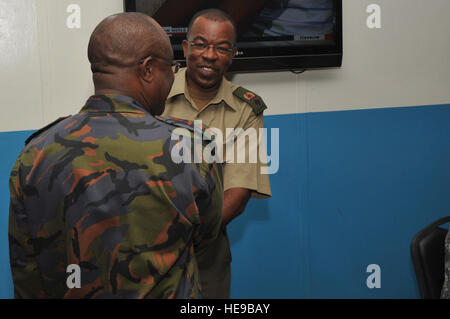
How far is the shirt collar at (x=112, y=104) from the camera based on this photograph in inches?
42.0

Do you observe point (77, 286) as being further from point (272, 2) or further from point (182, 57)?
point (272, 2)

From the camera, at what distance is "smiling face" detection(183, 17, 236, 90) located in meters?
1.81

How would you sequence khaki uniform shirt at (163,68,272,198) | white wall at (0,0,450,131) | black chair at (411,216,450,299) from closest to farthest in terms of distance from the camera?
black chair at (411,216,450,299) → khaki uniform shirt at (163,68,272,198) → white wall at (0,0,450,131)

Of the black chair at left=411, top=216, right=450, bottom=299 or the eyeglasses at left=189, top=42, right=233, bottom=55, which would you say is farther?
the eyeglasses at left=189, top=42, right=233, bottom=55

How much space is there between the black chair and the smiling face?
0.91 metres

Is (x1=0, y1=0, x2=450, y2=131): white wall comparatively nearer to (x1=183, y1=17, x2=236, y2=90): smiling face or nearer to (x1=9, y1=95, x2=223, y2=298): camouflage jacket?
(x1=183, y1=17, x2=236, y2=90): smiling face

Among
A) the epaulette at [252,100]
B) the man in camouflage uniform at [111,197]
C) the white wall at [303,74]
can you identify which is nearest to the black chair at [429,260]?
the epaulette at [252,100]

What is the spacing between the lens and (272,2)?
2277 millimetres

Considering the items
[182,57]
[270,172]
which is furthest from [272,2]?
[270,172]

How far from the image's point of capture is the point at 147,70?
3.70 ft

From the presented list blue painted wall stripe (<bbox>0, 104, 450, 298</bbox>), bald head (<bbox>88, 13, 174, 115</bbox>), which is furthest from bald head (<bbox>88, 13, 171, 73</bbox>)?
blue painted wall stripe (<bbox>0, 104, 450, 298</bbox>)

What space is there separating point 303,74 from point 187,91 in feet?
2.61

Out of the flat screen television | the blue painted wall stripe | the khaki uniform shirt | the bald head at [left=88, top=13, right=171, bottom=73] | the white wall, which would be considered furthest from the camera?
the blue painted wall stripe

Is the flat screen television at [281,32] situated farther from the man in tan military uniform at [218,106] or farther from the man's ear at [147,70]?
the man's ear at [147,70]
